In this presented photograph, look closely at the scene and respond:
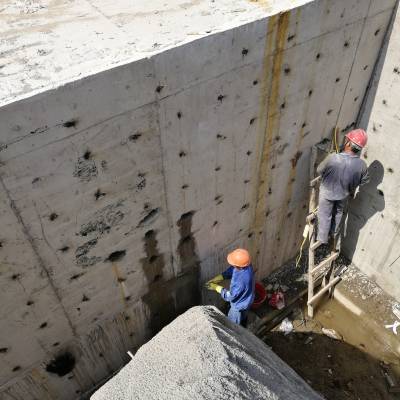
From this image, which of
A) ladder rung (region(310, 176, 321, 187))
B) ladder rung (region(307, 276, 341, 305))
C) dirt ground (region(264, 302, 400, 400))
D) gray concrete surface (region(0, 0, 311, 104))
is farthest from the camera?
ladder rung (region(307, 276, 341, 305))

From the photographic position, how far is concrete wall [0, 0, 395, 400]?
9.81 feet

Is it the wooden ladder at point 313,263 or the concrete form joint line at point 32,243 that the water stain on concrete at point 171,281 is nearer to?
the concrete form joint line at point 32,243

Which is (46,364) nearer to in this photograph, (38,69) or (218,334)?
(218,334)

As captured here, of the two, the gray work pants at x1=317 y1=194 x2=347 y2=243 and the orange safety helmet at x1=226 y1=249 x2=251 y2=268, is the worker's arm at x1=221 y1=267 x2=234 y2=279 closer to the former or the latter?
the orange safety helmet at x1=226 y1=249 x2=251 y2=268

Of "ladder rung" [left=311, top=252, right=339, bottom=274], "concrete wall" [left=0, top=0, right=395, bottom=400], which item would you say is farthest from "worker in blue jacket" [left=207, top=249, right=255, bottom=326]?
"ladder rung" [left=311, top=252, right=339, bottom=274]

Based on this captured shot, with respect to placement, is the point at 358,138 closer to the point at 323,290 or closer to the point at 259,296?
the point at 323,290

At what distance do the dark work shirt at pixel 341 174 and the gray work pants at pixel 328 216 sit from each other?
134 mm

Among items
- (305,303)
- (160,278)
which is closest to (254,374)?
(160,278)

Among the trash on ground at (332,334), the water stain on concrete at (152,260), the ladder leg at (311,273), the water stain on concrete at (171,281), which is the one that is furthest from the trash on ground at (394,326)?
the water stain on concrete at (152,260)

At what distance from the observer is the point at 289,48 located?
3807 mm

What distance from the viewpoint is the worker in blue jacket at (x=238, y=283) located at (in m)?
4.66

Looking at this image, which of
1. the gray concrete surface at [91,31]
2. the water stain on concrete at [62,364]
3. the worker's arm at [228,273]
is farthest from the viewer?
the worker's arm at [228,273]

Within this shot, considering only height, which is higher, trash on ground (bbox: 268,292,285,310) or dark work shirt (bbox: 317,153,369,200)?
dark work shirt (bbox: 317,153,369,200)

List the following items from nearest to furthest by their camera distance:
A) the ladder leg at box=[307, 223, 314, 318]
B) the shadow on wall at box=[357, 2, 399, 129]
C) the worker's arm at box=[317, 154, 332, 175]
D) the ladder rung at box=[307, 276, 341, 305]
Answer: the shadow on wall at box=[357, 2, 399, 129]
the worker's arm at box=[317, 154, 332, 175]
the ladder leg at box=[307, 223, 314, 318]
the ladder rung at box=[307, 276, 341, 305]
